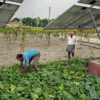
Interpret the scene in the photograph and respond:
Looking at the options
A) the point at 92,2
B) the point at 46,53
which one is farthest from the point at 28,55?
the point at 46,53

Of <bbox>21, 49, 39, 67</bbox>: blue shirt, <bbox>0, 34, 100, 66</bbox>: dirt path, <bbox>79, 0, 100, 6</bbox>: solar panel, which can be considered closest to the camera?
<bbox>79, 0, 100, 6</bbox>: solar panel

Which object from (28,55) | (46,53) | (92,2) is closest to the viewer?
(92,2)

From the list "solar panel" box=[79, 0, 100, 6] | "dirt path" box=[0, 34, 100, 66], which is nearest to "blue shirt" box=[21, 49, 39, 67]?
"solar panel" box=[79, 0, 100, 6]

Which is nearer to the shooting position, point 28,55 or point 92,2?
point 92,2

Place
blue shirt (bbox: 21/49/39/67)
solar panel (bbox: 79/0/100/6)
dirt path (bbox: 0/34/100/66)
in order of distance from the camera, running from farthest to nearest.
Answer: dirt path (bbox: 0/34/100/66) → blue shirt (bbox: 21/49/39/67) → solar panel (bbox: 79/0/100/6)

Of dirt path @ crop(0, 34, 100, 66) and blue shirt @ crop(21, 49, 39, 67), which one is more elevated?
blue shirt @ crop(21, 49, 39, 67)

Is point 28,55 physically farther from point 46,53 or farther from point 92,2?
point 46,53

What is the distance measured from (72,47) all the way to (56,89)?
14.2 feet

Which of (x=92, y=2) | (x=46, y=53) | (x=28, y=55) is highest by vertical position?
(x=92, y=2)

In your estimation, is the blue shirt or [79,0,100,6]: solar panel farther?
the blue shirt

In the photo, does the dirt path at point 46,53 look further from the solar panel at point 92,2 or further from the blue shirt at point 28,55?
the solar panel at point 92,2

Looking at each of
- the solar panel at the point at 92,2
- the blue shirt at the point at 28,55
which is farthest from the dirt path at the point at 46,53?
the solar panel at the point at 92,2

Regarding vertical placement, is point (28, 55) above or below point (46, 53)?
above

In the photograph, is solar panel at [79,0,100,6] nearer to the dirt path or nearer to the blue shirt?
the blue shirt
